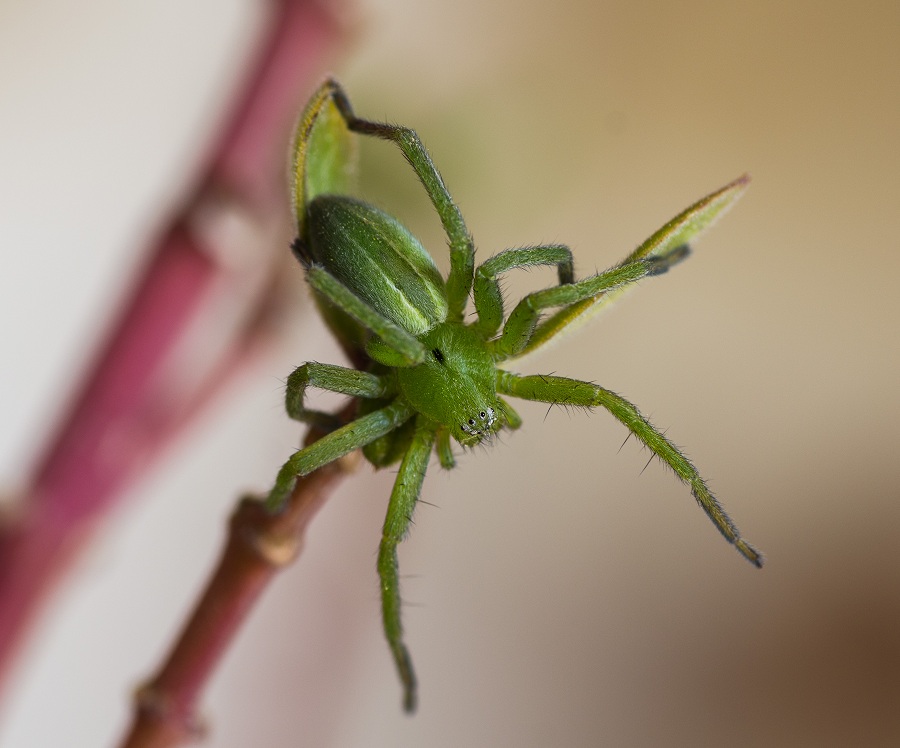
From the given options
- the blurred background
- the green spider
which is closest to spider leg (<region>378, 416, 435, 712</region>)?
the green spider

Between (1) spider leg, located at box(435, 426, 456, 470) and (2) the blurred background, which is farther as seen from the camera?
(2) the blurred background

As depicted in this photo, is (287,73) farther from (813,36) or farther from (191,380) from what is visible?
(813,36)

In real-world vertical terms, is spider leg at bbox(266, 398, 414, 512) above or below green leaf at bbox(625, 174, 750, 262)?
below

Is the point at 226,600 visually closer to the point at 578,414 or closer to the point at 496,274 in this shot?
the point at 496,274

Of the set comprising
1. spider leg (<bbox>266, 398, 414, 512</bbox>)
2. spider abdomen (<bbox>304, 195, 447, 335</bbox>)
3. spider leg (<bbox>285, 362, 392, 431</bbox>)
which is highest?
spider abdomen (<bbox>304, 195, 447, 335</bbox>)

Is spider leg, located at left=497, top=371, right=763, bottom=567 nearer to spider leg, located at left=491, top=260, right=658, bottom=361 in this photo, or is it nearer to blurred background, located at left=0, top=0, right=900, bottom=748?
spider leg, located at left=491, top=260, right=658, bottom=361

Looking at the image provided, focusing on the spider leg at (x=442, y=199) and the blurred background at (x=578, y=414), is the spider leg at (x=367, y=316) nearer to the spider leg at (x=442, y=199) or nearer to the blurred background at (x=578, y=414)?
the spider leg at (x=442, y=199)

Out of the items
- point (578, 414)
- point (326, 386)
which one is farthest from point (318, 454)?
point (578, 414)

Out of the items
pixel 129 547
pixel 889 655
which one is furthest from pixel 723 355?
pixel 129 547
